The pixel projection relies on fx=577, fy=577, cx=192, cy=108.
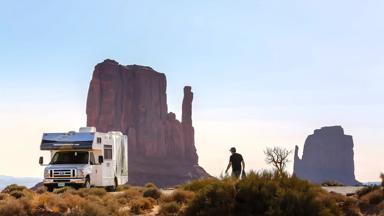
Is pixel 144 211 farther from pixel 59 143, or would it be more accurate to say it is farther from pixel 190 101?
pixel 190 101

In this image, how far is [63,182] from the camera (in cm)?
2691

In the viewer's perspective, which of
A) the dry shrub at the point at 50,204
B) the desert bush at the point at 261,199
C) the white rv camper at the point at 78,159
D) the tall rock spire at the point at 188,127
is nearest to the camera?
the desert bush at the point at 261,199

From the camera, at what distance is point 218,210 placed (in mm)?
13312

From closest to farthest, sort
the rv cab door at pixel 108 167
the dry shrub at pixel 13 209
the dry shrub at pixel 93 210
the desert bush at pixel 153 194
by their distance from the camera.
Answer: the dry shrub at pixel 93 210, the dry shrub at pixel 13 209, the desert bush at pixel 153 194, the rv cab door at pixel 108 167

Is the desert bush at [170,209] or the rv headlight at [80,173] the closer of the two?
the desert bush at [170,209]

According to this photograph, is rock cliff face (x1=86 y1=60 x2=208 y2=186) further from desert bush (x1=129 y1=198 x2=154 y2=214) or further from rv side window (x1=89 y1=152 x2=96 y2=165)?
desert bush (x1=129 y1=198 x2=154 y2=214)

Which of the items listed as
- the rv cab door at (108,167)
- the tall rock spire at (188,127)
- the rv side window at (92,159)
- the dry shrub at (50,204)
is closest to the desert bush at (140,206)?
the dry shrub at (50,204)

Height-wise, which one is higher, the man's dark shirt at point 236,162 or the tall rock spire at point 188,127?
the tall rock spire at point 188,127

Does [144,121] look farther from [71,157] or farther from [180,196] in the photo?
[180,196]

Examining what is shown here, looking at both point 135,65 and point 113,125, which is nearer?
point 113,125

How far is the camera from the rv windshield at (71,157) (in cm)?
2770

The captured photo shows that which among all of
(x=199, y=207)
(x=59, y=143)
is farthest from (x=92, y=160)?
(x=199, y=207)

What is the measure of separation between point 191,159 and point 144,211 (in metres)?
122

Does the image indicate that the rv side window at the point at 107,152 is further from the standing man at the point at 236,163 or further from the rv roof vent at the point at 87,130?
the standing man at the point at 236,163
